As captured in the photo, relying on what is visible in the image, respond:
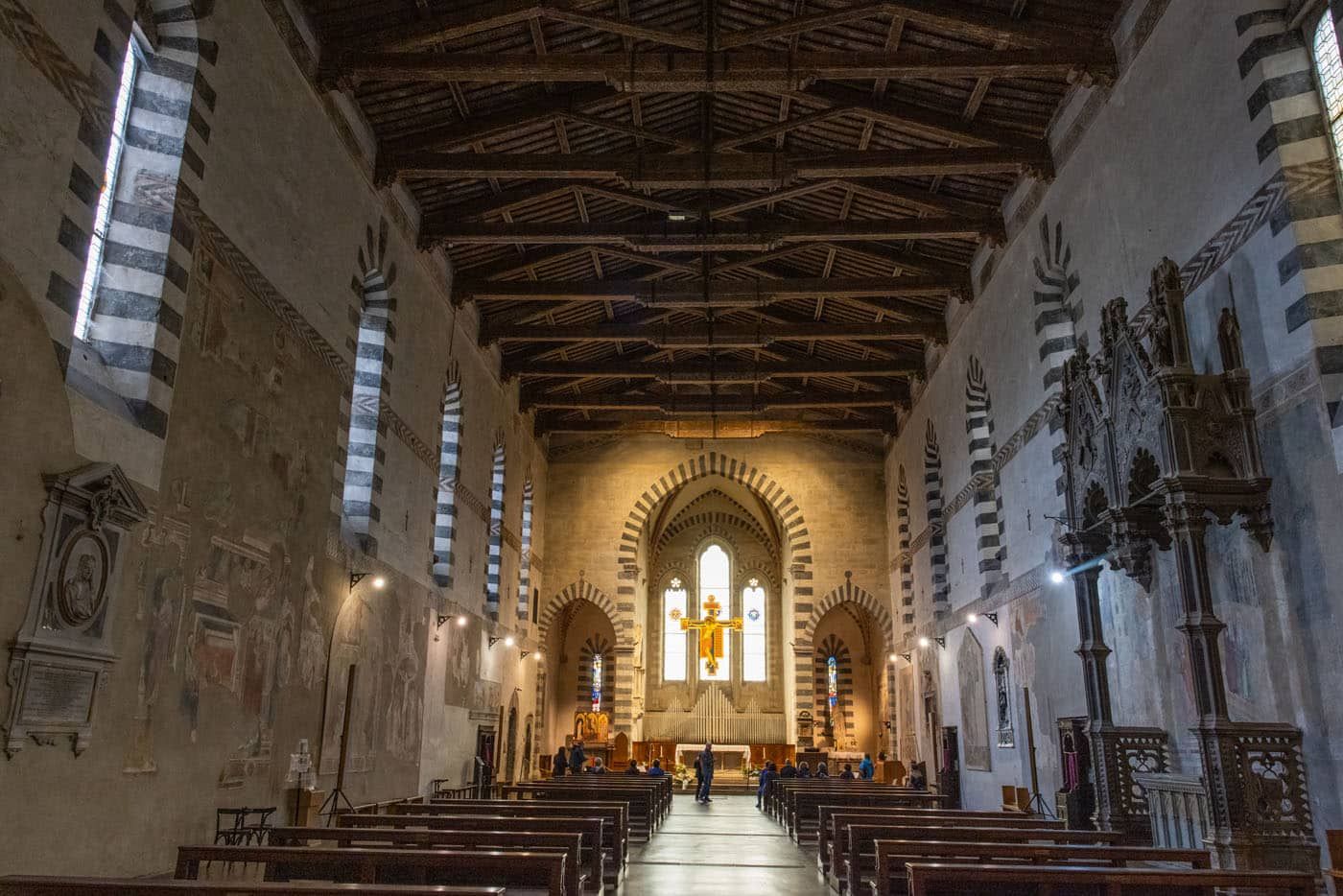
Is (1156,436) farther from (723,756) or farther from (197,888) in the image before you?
(723,756)

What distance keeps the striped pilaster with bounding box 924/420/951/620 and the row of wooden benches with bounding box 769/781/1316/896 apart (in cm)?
942

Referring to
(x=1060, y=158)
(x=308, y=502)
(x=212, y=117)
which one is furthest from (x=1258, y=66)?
(x=308, y=502)

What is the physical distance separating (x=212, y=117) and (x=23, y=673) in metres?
4.95

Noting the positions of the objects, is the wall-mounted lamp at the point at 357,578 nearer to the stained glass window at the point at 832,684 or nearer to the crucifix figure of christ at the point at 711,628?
the crucifix figure of christ at the point at 711,628

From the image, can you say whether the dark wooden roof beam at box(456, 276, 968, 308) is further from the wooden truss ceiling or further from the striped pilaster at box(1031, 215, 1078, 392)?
the striped pilaster at box(1031, 215, 1078, 392)

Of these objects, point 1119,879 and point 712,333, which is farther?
point 712,333

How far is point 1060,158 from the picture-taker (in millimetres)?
12406

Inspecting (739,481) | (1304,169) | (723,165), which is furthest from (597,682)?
(1304,169)

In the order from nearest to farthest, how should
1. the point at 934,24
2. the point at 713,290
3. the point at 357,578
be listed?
the point at 934,24 < the point at 357,578 < the point at 713,290

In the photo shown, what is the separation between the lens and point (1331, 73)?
7.65 m

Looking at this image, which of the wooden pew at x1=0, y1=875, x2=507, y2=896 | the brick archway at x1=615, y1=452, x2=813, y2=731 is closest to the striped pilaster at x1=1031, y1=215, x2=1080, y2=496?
the wooden pew at x1=0, y1=875, x2=507, y2=896

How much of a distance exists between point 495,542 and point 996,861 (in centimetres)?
1410

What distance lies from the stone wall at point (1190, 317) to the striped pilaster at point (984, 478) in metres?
0.29

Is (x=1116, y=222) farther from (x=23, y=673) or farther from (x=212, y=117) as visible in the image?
(x=23, y=673)
